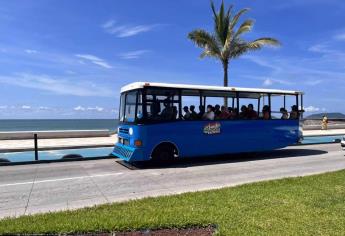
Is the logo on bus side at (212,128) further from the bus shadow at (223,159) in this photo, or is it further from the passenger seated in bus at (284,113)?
the passenger seated in bus at (284,113)

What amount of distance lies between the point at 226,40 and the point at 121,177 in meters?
17.1

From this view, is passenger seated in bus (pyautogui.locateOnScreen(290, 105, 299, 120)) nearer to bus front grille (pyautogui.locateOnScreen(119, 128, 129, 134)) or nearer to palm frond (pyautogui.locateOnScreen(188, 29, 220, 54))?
bus front grille (pyautogui.locateOnScreen(119, 128, 129, 134))

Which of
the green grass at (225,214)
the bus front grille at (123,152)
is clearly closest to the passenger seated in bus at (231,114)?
the bus front grille at (123,152)

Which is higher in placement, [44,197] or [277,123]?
[277,123]

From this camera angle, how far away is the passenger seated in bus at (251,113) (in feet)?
53.9

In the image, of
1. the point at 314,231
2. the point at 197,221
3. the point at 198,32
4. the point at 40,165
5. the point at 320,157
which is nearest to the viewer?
the point at 314,231

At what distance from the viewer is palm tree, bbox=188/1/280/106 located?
2689 cm

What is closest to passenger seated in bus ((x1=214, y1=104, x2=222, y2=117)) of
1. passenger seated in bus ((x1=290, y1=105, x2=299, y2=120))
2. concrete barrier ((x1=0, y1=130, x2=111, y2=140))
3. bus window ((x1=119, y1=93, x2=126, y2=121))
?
bus window ((x1=119, y1=93, x2=126, y2=121))

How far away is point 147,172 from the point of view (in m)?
13.0

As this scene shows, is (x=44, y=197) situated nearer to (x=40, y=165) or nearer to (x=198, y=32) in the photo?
(x=40, y=165)

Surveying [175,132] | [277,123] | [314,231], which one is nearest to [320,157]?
[277,123]

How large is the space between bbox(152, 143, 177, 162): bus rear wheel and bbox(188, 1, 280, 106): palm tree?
13.1 meters

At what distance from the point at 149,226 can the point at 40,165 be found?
32.7 feet

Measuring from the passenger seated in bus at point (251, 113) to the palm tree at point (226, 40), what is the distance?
34.0 feet
